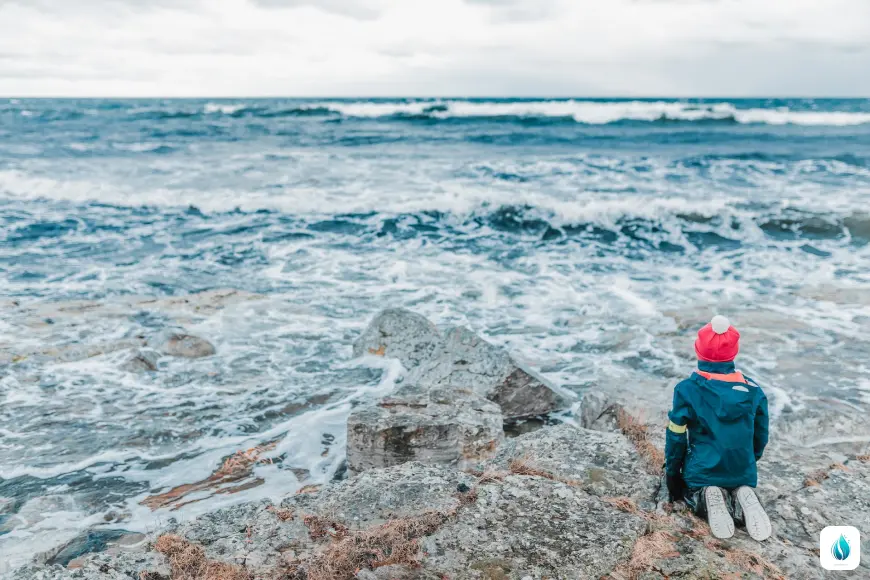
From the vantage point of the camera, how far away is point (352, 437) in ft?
14.1

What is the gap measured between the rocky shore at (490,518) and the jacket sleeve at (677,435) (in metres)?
0.23

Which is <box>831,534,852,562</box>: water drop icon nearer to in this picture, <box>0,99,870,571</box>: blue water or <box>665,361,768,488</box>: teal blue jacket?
<box>665,361,768,488</box>: teal blue jacket

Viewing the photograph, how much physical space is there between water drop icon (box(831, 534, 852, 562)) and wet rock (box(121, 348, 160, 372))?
6.07 m

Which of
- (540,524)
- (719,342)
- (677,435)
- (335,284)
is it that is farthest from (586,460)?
(335,284)

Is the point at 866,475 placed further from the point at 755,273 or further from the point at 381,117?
the point at 381,117

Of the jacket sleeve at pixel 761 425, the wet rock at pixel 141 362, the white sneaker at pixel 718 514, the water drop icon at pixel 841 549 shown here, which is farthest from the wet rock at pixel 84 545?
the water drop icon at pixel 841 549

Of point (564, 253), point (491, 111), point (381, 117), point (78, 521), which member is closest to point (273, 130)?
point (381, 117)

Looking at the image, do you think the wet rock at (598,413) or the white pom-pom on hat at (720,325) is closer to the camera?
the white pom-pom on hat at (720,325)

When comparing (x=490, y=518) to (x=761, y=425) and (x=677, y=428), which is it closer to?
(x=677, y=428)

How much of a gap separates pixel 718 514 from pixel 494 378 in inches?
101

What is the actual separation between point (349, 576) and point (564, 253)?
1019cm

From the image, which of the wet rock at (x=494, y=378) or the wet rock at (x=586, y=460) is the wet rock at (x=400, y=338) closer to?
the wet rock at (x=494, y=378)

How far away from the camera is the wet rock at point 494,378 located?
5.37 m

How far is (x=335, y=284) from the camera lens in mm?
9969
